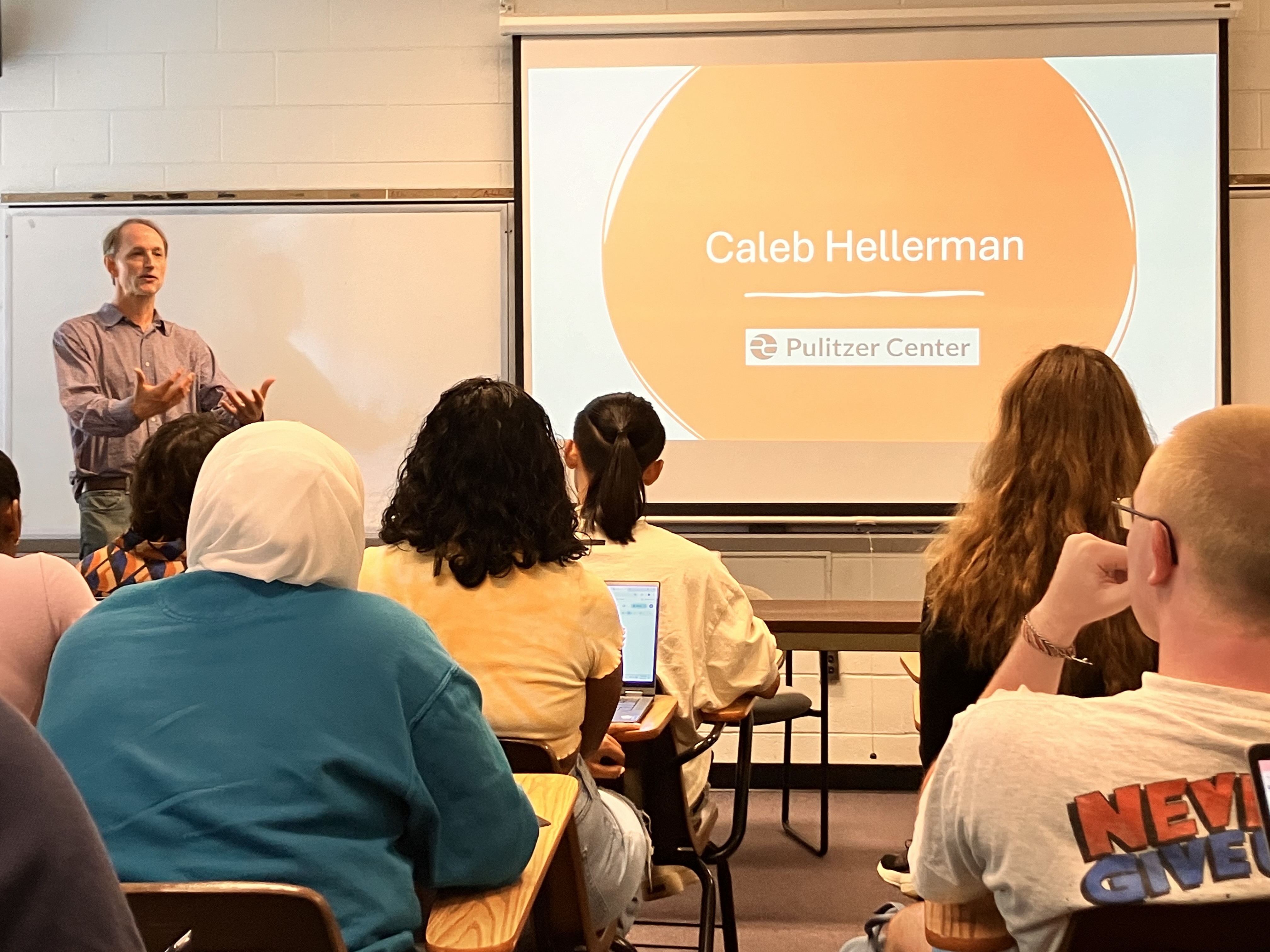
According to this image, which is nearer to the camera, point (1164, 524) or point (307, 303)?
point (1164, 524)

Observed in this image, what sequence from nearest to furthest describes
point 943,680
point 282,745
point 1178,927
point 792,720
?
point 1178,927, point 282,745, point 943,680, point 792,720

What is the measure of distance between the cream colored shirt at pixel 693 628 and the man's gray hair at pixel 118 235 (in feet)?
8.55

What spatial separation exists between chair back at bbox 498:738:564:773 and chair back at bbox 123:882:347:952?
2.06 ft

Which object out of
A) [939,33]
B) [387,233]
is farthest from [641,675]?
[939,33]

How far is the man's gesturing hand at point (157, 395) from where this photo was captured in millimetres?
3971

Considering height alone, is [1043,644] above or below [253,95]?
below

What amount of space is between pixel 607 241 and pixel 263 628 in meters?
3.20

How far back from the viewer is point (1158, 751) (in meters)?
1.03

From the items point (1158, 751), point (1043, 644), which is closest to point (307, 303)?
point (1043, 644)

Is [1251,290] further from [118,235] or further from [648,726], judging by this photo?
[118,235]

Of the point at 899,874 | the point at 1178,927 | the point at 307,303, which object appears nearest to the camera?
the point at 1178,927

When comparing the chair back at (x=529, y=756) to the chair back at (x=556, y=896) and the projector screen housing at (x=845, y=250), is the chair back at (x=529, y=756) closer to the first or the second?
the chair back at (x=556, y=896)

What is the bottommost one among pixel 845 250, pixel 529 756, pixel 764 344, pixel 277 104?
pixel 529 756

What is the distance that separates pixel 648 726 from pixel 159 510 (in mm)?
1021
